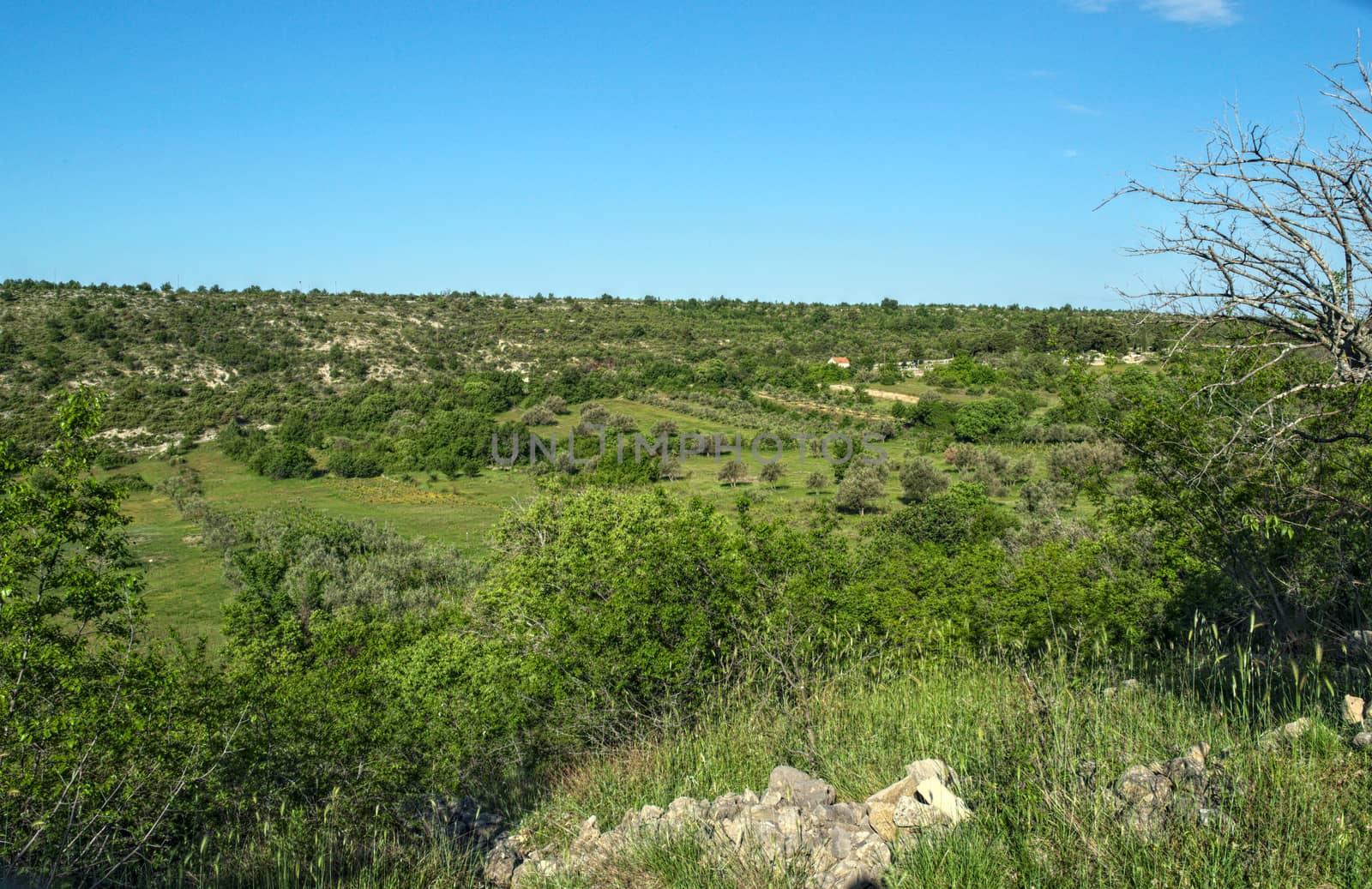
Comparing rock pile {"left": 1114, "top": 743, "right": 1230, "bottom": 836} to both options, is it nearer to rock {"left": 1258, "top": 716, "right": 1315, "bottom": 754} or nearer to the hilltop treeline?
rock {"left": 1258, "top": 716, "right": 1315, "bottom": 754}

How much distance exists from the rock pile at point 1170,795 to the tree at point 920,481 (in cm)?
4304

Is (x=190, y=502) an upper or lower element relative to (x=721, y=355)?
lower

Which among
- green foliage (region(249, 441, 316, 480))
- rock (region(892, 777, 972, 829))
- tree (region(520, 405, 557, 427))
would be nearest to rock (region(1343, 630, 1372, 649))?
rock (region(892, 777, 972, 829))

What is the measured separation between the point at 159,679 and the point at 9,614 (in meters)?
1.78

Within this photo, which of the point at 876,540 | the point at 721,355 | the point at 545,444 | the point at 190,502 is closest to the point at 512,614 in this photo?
the point at 876,540

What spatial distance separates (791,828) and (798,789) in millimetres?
538

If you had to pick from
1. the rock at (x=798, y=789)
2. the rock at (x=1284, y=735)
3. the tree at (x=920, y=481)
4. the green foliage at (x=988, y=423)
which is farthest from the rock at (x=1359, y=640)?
the green foliage at (x=988, y=423)

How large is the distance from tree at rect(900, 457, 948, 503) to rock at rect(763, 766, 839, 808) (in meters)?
42.6

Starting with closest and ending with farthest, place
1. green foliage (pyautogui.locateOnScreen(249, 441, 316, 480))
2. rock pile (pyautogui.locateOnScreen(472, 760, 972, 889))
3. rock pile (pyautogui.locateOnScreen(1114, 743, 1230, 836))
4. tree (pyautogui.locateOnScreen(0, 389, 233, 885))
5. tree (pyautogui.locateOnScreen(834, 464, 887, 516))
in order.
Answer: rock pile (pyautogui.locateOnScreen(1114, 743, 1230, 836)) → rock pile (pyautogui.locateOnScreen(472, 760, 972, 889)) → tree (pyautogui.locateOnScreen(0, 389, 233, 885)) → tree (pyautogui.locateOnScreen(834, 464, 887, 516)) → green foliage (pyautogui.locateOnScreen(249, 441, 316, 480))

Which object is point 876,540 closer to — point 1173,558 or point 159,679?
point 1173,558

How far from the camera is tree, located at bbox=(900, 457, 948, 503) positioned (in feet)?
152

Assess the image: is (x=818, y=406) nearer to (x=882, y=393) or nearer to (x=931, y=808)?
(x=882, y=393)

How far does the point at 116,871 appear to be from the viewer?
18.6ft

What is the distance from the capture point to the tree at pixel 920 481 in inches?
1825
